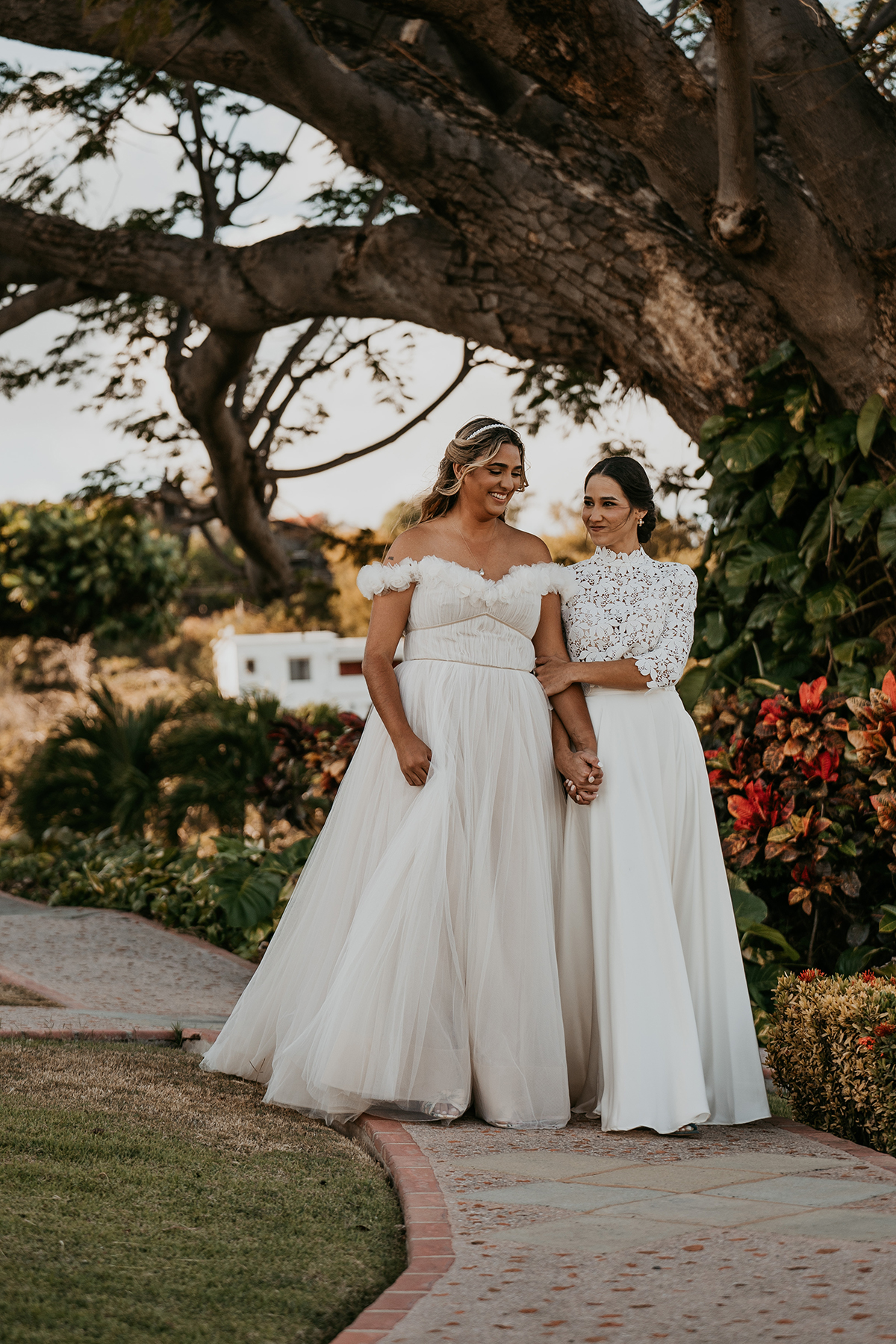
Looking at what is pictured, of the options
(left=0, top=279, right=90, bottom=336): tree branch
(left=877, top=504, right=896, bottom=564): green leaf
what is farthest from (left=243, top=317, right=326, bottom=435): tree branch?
(left=877, top=504, right=896, bottom=564): green leaf

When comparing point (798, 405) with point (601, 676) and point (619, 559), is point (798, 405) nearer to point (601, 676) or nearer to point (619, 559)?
point (619, 559)

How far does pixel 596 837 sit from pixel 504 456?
4.33 feet

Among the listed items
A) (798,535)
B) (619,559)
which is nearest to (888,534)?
(798,535)

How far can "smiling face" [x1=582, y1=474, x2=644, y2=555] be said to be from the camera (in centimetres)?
435

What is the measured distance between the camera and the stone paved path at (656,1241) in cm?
239

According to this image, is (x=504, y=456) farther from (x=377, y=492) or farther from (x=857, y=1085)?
(x=377, y=492)

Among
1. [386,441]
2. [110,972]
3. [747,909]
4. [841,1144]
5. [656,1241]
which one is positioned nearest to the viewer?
[656,1241]

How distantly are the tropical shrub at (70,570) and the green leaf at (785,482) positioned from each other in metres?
9.56

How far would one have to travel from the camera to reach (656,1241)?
2840 millimetres

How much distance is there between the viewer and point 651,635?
4293 millimetres

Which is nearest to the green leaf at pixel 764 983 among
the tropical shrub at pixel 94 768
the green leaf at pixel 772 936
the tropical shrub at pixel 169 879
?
the green leaf at pixel 772 936

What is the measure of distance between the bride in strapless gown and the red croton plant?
1.56 metres

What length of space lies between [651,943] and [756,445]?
3158 mm

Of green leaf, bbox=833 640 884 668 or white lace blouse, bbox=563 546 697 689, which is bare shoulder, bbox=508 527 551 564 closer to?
white lace blouse, bbox=563 546 697 689
